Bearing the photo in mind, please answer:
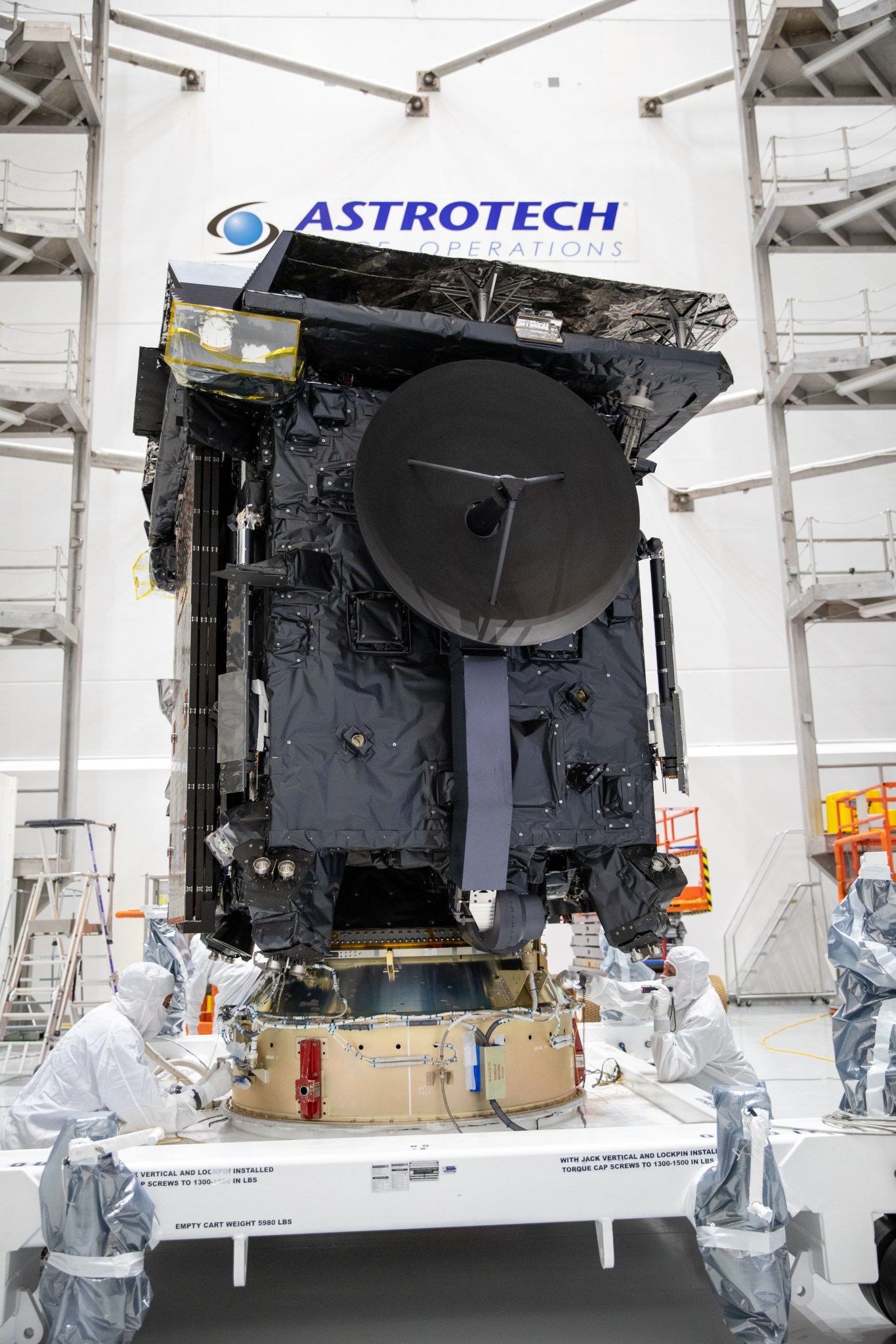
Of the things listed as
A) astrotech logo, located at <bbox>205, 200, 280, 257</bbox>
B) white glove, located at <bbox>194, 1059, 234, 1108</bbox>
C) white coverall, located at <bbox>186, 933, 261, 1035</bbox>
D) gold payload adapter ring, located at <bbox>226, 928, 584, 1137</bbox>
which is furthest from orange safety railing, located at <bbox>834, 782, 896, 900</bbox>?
astrotech logo, located at <bbox>205, 200, 280, 257</bbox>

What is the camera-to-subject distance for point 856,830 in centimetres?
1153

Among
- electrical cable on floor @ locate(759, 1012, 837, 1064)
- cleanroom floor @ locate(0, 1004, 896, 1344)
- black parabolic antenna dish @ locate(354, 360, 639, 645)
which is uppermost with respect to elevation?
black parabolic antenna dish @ locate(354, 360, 639, 645)

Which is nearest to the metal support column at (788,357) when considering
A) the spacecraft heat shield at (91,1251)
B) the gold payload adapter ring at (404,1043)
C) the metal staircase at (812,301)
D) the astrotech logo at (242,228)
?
the metal staircase at (812,301)

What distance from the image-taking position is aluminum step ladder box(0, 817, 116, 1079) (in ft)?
32.2

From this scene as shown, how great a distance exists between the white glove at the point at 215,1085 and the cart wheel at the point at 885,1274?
2725 millimetres

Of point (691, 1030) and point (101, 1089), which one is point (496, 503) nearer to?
point (101, 1089)

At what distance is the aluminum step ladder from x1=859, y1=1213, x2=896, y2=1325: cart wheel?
24.5 feet

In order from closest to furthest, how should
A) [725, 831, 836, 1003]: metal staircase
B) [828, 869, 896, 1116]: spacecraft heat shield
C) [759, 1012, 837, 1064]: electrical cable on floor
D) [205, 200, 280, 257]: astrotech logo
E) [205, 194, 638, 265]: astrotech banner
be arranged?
[828, 869, 896, 1116]: spacecraft heat shield
[759, 1012, 837, 1064]: electrical cable on floor
[725, 831, 836, 1003]: metal staircase
[205, 200, 280, 257]: astrotech logo
[205, 194, 638, 265]: astrotech banner

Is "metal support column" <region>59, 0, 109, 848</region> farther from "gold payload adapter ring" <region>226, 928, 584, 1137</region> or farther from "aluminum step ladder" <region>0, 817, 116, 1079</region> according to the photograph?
"gold payload adapter ring" <region>226, 928, 584, 1137</region>

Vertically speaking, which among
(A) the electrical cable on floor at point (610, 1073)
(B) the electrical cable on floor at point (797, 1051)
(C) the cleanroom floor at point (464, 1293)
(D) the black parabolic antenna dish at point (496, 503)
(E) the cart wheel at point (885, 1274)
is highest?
(D) the black parabolic antenna dish at point (496, 503)

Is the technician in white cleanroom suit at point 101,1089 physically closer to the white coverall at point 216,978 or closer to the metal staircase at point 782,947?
the white coverall at point 216,978

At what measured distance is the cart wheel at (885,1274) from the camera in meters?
3.50

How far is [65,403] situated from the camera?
43.6 ft

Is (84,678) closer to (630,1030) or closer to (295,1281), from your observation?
(630,1030)
